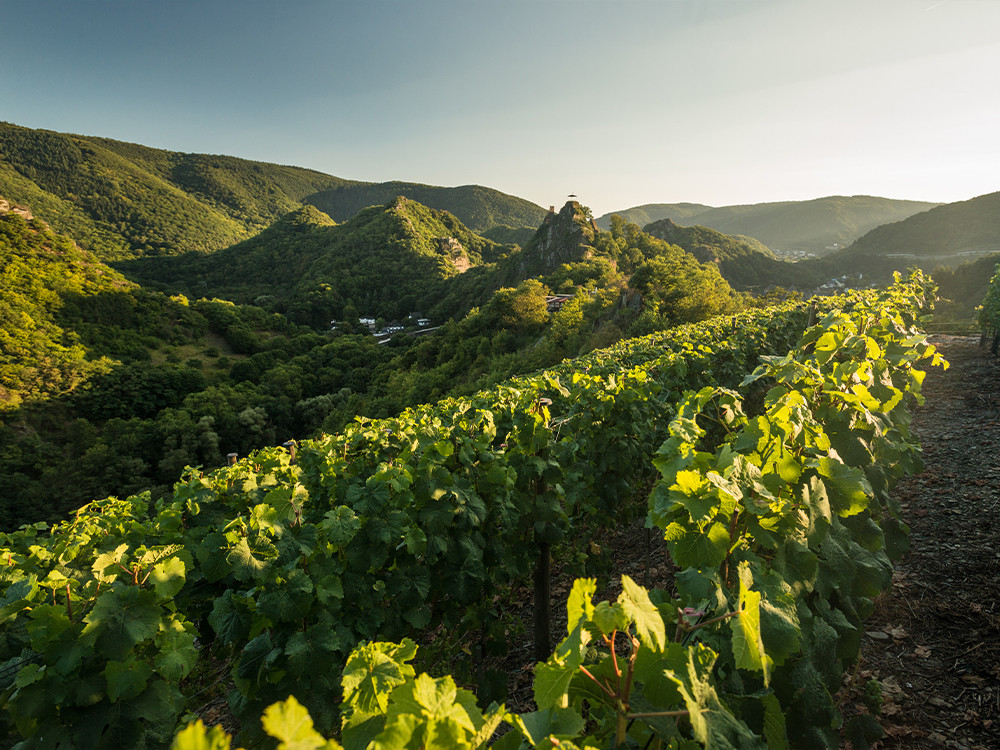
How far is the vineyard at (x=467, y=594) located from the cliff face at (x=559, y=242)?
277ft

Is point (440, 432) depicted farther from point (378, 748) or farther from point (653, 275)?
point (653, 275)

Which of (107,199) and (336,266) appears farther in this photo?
(107,199)

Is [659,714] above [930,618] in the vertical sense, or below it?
above

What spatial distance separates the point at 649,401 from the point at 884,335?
8.80 feet

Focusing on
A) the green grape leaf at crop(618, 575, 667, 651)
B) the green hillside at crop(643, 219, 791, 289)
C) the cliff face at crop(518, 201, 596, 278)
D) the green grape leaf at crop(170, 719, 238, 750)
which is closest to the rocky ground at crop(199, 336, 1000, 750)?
the green grape leaf at crop(618, 575, 667, 651)

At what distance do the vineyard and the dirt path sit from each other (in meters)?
0.68

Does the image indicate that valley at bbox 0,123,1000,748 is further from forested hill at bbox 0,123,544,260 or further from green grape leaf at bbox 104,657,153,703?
forested hill at bbox 0,123,544,260

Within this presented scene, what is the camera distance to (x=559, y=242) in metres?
92.5

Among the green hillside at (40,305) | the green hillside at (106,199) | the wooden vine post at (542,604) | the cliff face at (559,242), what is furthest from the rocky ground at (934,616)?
the green hillside at (106,199)

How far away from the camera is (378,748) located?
2.86ft

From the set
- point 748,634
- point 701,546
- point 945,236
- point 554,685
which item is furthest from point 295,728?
point 945,236

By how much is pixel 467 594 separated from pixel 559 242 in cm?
9493

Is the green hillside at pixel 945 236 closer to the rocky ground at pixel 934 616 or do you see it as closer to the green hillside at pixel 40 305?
the rocky ground at pixel 934 616

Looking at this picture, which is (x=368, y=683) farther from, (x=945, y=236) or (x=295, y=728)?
(x=945, y=236)
